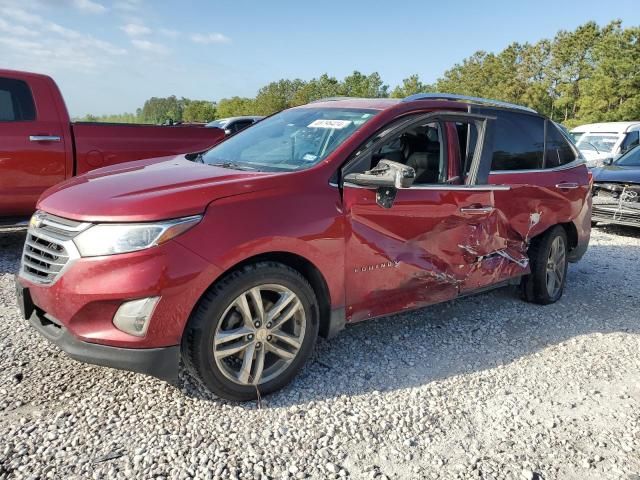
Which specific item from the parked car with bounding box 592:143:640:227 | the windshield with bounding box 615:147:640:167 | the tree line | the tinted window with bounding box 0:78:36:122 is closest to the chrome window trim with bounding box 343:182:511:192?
the tinted window with bounding box 0:78:36:122

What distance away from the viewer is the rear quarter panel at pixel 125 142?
230 inches

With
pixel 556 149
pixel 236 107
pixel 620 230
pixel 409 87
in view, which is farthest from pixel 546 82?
pixel 556 149

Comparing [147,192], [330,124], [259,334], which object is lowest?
[259,334]

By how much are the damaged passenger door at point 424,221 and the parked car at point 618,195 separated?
484 centimetres

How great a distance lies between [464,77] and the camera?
1790 inches

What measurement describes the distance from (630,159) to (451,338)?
23.0 feet

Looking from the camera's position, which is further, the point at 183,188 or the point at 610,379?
the point at 610,379

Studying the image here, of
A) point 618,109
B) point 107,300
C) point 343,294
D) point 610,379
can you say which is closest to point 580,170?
point 610,379

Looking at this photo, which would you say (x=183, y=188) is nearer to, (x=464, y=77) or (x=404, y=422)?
(x=404, y=422)

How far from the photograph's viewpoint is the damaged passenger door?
3.20 m

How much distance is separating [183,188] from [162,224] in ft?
0.99

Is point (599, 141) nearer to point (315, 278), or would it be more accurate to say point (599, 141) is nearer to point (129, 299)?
point (315, 278)

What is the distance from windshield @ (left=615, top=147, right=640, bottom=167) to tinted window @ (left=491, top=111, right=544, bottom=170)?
16.9 feet

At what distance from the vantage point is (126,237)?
8.21ft
